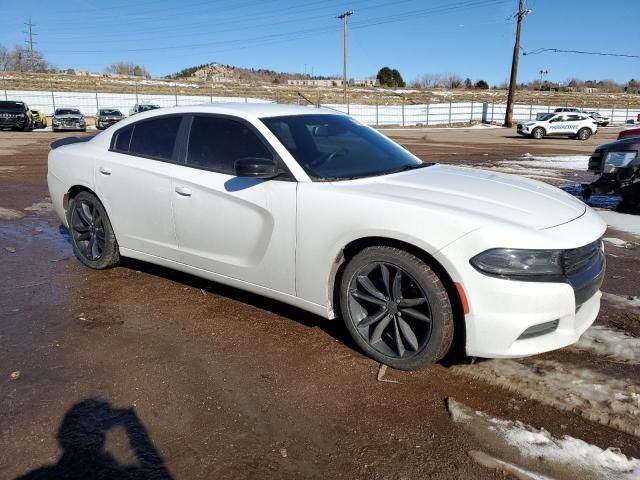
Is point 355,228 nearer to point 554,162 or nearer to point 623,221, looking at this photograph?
point 623,221

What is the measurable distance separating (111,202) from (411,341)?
9.80ft

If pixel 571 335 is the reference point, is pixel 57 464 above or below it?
below

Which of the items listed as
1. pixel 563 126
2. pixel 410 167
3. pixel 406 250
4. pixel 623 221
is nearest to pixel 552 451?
pixel 406 250

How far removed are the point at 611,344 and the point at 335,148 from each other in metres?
2.33

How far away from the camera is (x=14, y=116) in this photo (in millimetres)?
27375

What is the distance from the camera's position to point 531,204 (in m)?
3.16

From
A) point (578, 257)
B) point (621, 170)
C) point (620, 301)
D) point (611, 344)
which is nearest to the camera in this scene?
Answer: point (578, 257)

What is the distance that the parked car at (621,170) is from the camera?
7.30 meters

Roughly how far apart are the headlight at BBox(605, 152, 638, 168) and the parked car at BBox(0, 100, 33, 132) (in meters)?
28.7

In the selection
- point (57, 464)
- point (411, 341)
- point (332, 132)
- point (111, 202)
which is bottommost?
point (57, 464)

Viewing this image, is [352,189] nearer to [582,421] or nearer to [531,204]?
[531,204]

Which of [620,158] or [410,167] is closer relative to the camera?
[410,167]

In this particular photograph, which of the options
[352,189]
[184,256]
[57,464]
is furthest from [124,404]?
[352,189]

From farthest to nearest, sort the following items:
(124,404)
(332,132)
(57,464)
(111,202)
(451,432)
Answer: (111,202) → (332,132) → (124,404) → (451,432) → (57,464)
